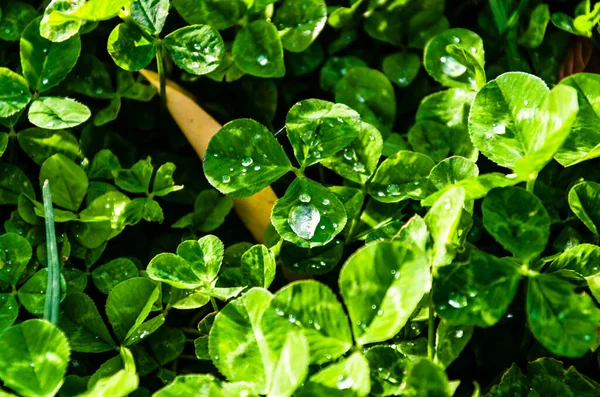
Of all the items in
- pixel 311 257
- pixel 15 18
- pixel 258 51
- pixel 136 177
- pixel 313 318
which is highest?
pixel 15 18

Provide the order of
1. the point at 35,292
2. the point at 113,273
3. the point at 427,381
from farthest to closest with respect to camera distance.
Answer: the point at 113,273
the point at 35,292
the point at 427,381

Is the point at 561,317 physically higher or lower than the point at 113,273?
higher

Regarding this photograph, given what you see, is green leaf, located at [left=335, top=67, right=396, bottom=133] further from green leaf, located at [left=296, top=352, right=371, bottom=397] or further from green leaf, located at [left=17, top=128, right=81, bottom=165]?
green leaf, located at [left=296, top=352, right=371, bottom=397]

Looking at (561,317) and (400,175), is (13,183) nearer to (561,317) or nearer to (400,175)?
(400,175)

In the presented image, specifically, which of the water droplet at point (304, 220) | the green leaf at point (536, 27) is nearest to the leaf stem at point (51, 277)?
the water droplet at point (304, 220)

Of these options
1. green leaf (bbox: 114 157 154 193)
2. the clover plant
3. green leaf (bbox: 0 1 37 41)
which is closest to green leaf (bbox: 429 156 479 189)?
the clover plant

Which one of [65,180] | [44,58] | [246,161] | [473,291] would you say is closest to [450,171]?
[473,291]

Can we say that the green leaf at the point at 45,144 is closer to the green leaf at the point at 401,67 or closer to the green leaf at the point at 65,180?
the green leaf at the point at 65,180
